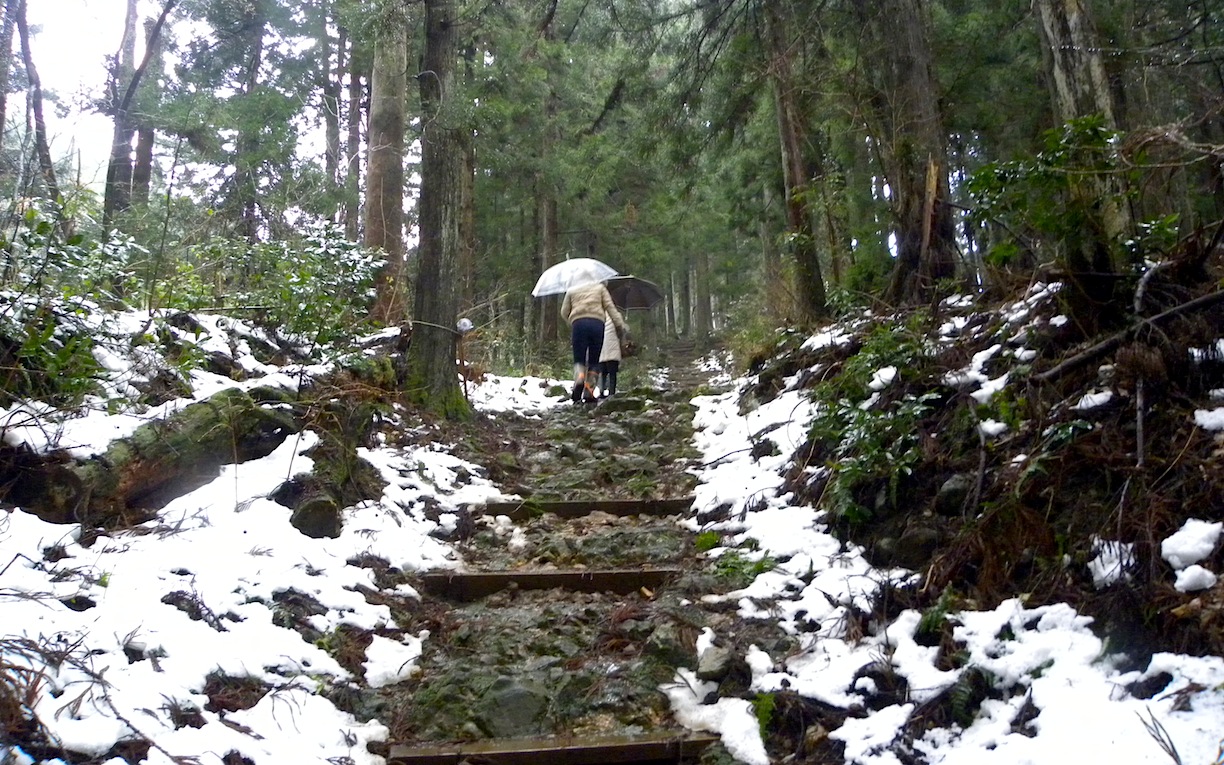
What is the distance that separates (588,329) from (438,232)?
9.68 ft

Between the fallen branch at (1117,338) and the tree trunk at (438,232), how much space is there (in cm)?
535

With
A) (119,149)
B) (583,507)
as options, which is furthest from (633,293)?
(583,507)

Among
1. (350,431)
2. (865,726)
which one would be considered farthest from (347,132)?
(865,726)

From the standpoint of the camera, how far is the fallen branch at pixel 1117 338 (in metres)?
3.59

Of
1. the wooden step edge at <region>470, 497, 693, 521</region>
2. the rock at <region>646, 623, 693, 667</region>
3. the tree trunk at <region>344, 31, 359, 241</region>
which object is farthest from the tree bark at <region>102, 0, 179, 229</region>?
the rock at <region>646, 623, 693, 667</region>

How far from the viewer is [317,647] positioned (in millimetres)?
3812

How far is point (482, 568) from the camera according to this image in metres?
5.27

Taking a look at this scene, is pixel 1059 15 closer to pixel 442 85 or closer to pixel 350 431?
pixel 442 85

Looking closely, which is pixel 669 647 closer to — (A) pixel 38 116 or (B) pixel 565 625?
(B) pixel 565 625

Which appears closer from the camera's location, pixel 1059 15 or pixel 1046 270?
pixel 1046 270

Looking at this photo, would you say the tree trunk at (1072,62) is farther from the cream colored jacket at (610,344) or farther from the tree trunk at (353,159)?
the tree trunk at (353,159)

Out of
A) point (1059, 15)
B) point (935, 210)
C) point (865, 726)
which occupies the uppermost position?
point (1059, 15)

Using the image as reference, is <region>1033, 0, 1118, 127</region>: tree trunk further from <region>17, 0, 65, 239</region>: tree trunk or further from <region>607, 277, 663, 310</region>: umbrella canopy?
<region>607, 277, 663, 310</region>: umbrella canopy

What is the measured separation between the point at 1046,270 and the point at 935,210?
240cm
